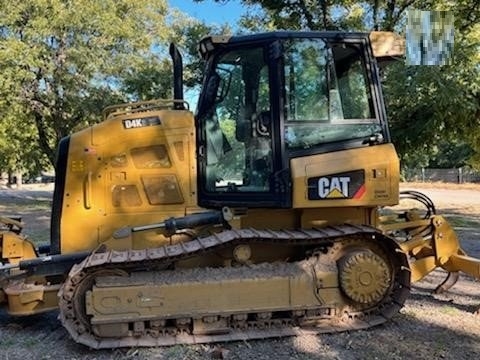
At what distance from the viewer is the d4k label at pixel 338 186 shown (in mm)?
5230

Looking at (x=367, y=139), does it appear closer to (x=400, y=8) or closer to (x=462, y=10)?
(x=462, y=10)

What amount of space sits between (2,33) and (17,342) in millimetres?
19363

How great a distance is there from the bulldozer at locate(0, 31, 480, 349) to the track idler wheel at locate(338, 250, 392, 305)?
0.01m

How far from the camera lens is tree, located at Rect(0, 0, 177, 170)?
20750 millimetres

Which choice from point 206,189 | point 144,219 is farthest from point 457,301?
point 144,219

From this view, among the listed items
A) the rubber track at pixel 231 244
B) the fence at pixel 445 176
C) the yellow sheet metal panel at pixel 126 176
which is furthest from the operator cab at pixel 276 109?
the fence at pixel 445 176

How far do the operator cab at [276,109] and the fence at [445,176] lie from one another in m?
41.6

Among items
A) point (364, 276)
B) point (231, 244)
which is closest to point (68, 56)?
point (231, 244)

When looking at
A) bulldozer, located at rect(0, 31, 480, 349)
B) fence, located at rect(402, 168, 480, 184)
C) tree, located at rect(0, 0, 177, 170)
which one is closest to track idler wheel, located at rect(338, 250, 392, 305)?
bulldozer, located at rect(0, 31, 480, 349)

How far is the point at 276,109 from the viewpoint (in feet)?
17.2

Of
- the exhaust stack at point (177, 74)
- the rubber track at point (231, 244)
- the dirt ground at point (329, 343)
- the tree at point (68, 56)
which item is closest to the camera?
the dirt ground at point (329, 343)

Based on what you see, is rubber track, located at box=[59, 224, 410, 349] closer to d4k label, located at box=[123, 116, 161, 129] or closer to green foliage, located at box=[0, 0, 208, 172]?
d4k label, located at box=[123, 116, 161, 129]

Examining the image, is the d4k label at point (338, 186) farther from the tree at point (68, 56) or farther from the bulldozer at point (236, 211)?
the tree at point (68, 56)

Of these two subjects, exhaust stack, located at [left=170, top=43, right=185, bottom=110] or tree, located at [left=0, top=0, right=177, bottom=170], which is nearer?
exhaust stack, located at [left=170, top=43, right=185, bottom=110]
